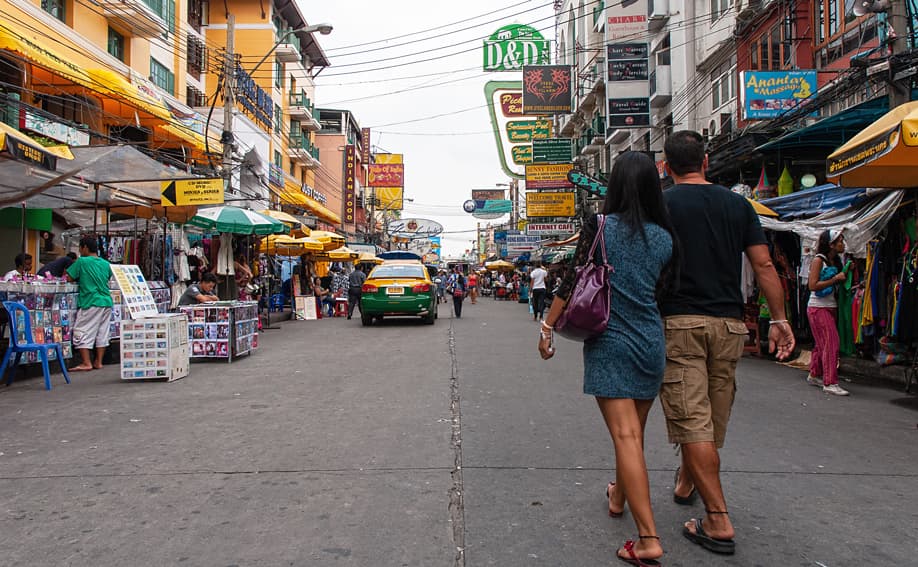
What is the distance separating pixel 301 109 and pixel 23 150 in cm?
3496

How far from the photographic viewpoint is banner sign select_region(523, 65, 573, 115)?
32.3m

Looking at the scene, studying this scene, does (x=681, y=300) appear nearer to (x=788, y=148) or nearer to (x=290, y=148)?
(x=788, y=148)

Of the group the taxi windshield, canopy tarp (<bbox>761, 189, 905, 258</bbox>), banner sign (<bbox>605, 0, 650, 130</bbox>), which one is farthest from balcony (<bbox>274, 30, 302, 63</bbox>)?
canopy tarp (<bbox>761, 189, 905, 258</bbox>)

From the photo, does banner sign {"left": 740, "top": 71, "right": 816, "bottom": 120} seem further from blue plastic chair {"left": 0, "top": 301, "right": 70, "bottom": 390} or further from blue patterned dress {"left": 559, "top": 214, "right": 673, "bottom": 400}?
blue plastic chair {"left": 0, "top": 301, "right": 70, "bottom": 390}

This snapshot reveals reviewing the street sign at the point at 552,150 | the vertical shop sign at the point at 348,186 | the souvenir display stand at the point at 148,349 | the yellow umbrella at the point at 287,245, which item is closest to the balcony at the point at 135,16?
the yellow umbrella at the point at 287,245

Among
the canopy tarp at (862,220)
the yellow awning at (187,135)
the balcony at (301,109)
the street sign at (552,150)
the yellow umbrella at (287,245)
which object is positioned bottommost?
the canopy tarp at (862,220)

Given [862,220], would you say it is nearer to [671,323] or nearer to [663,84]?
[671,323]

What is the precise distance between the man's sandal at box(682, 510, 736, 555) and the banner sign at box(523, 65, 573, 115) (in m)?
30.4

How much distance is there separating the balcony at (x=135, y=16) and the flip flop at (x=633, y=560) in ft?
64.7

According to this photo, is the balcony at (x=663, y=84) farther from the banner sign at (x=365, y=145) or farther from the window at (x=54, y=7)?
the banner sign at (x=365, y=145)

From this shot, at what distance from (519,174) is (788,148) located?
1027 inches

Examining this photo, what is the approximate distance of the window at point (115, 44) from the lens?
20219 millimetres

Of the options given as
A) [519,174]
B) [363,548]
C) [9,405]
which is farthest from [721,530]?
[519,174]

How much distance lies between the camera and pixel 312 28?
19094mm
